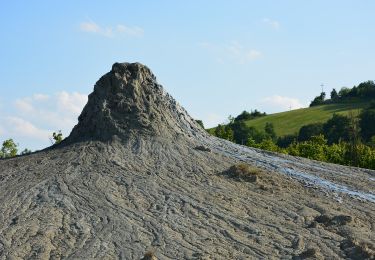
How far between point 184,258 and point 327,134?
5093 cm

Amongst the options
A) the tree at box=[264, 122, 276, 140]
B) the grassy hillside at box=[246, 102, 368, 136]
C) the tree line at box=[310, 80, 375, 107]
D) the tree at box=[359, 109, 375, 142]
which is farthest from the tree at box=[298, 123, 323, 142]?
the tree line at box=[310, 80, 375, 107]

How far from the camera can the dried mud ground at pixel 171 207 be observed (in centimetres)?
1606

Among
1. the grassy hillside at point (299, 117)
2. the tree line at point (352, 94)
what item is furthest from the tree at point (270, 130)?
the tree line at point (352, 94)

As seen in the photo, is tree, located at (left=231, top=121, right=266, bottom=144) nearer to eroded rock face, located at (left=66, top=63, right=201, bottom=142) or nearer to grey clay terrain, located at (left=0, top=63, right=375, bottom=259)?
grey clay terrain, located at (left=0, top=63, right=375, bottom=259)

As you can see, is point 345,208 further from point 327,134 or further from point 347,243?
point 327,134

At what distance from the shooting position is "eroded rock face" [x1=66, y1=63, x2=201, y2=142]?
887 inches

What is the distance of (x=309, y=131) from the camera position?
2687 inches

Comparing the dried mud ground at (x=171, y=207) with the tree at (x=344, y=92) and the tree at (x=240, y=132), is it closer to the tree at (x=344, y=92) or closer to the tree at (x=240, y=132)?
the tree at (x=240, y=132)

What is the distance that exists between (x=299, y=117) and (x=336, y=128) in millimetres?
13603

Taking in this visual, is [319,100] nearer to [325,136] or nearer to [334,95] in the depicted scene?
[334,95]

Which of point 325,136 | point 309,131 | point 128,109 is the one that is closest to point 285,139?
point 309,131

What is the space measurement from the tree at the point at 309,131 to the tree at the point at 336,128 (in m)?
0.85

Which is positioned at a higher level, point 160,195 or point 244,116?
point 244,116

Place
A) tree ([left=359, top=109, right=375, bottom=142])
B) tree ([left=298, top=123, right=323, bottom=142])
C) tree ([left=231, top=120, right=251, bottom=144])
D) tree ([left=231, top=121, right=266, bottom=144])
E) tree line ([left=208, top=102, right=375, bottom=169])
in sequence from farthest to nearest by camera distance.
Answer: tree ([left=298, top=123, right=323, bottom=142]), tree ([left=359, top=109, right=375, bottom=142]), tree ([left=231, top=121, right=266, bottom=144]), tree ([left=231, top=120, right=251, bottom=144]), tree line ([left=208, top=102, right=375, bottom=169])
